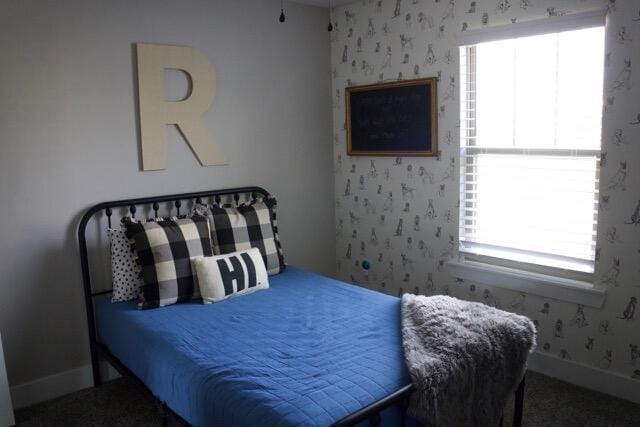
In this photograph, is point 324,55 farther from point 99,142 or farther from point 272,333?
point 272,333

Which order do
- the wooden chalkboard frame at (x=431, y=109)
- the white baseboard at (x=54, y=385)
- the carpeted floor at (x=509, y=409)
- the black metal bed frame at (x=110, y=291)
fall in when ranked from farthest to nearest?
the wooden chalkboard frame at (x=431, y=109) < the white baseboard at (x=54, y=385) < the carpeted floor at (x=509, y=409) < the black metal bed frame at (x=110, y=291)

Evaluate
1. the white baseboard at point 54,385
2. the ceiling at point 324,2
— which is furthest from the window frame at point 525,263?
the white baseboard at point 54,385

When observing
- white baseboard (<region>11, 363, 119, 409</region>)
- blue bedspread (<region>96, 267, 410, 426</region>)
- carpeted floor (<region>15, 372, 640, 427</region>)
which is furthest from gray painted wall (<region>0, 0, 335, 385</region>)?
blue bedspread (<region>96, 267, 410, 426</region>)

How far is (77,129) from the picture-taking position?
292cm

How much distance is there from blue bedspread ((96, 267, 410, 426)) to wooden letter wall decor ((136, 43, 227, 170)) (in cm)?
92

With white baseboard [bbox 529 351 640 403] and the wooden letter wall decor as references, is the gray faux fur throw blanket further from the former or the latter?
the wooden letter wall decor

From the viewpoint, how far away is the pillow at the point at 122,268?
292cm

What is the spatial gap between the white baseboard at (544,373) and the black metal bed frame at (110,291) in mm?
83

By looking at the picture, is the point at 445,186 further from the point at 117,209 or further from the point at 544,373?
the point at 117,209

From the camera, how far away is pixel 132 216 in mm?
3135

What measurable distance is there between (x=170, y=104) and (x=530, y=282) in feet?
7.46

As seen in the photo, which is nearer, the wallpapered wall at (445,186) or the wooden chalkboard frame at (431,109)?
the wallpapered wall at (445,186)

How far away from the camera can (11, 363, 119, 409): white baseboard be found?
2857 mm

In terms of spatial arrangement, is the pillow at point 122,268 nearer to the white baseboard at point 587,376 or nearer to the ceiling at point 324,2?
the ceiling at point 324,2
